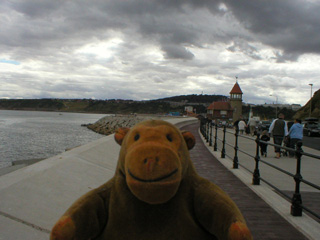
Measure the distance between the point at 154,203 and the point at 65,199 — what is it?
2.31 m

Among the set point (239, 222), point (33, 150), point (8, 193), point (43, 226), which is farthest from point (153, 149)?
point (33, 150)

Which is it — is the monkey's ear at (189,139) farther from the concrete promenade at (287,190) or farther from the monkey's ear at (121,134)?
the concrete promenade at (287,190)

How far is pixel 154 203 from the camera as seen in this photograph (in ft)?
5.64

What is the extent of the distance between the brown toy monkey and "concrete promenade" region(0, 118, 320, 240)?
47.7 inches

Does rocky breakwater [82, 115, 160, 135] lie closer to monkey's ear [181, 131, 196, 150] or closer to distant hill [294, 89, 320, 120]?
distant hill [294, 89, 320, 120]

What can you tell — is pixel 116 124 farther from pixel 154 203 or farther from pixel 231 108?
pixel 154 203

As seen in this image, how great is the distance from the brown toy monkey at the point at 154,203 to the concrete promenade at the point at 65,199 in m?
1.21

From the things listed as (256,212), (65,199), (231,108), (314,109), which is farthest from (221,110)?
(65,199)

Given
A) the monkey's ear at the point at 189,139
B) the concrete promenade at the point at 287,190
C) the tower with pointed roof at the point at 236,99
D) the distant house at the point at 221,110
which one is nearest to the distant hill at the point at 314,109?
the tower with pointed roof at the point at 236,99

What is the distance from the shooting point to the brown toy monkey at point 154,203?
66.4 inches

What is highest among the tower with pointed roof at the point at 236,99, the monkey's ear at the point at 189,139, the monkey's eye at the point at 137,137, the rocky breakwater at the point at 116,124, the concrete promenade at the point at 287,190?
the tower with pointed roof at the point at 236,99

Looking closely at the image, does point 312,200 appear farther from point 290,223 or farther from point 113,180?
point 113,180

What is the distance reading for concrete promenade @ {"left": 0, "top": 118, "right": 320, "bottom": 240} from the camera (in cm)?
289

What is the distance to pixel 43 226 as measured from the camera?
2928 mm
